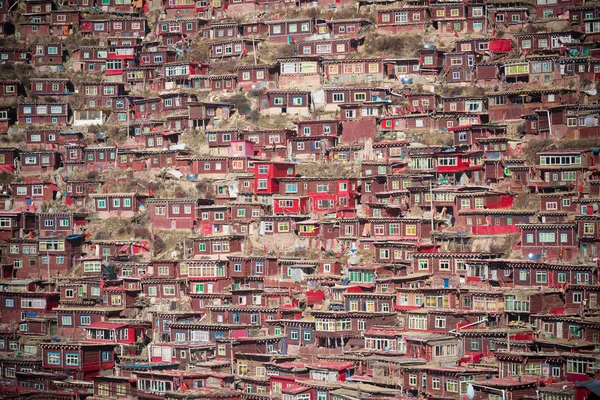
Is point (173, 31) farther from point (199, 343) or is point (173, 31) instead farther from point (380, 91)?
point (199, 343)

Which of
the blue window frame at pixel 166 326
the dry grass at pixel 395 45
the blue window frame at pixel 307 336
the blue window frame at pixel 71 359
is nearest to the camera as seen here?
the blue window frame at pixel 307 336

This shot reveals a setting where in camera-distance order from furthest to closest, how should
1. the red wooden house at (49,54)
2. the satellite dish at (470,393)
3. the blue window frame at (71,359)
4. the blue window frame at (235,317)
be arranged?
the red wooden house at (49,54), the blue window frame at (235,317), the blue window frame at (71,359), the satellite dish at (470,393)

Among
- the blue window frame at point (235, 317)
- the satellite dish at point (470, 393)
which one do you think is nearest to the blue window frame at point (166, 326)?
the blue window frame at point (235, 317)

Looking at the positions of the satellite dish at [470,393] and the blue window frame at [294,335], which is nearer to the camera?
the satellite dish at [470,393]

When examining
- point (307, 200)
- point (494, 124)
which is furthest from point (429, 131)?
point (307, 200)

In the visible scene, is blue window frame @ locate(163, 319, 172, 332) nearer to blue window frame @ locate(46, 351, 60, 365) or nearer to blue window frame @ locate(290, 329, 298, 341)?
blue window frame @ locate(46, 351, 60, 365)

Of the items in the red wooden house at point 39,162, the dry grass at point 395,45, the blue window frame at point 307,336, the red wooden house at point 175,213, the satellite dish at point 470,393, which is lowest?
the satellite dish at point 470,393

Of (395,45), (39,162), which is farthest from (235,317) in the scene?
(395,45)

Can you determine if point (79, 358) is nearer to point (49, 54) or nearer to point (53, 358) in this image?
point (53, 358)

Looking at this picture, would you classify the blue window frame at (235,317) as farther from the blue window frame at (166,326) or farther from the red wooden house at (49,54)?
the red wooden house at (49,54)

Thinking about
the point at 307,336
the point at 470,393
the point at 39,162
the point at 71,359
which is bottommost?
the point at 470,393

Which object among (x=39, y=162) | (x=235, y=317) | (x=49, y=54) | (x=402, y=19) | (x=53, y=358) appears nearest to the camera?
(x=53, y=358)
